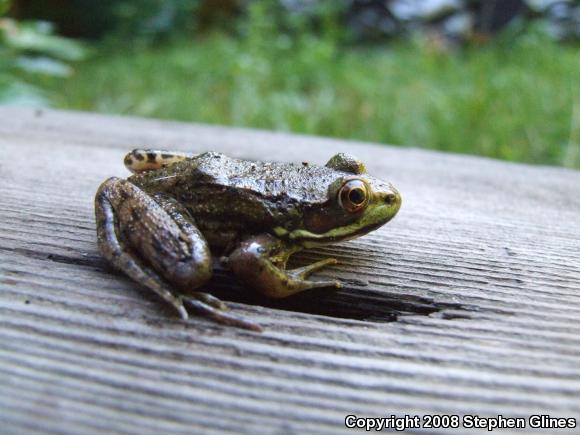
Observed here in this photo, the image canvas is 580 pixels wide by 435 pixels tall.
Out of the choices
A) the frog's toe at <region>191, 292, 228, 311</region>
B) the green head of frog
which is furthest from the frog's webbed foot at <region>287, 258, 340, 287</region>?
the frog's toe at <region>191, 292, 228, 311</region>

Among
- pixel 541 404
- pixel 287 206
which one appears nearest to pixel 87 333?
pixel 287 206

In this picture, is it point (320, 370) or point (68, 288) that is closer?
point (320, 370)

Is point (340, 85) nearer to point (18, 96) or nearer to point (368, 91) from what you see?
point (368, 91)

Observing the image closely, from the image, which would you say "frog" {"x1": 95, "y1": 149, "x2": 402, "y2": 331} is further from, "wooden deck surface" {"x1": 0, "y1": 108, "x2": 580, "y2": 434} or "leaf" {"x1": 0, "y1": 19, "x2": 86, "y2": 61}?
"leaf" {"x1": 0, "y1": 19, "x2": 86, "y2": 61}

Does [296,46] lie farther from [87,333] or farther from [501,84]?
[87,333]

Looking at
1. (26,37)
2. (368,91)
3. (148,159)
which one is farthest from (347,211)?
(26,37)

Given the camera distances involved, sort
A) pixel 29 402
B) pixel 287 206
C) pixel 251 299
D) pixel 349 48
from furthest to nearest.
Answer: pixel 349 48 < pixel 287 206 < pixel 251 299 < pixel 29 402
